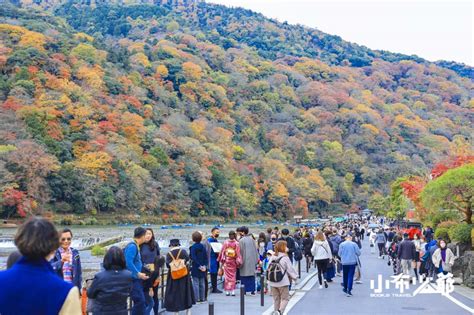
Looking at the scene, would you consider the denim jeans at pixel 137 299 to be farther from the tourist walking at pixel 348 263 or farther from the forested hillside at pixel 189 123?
the forested hillside at pixel 189 123

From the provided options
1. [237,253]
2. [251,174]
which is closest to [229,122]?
[251,174]

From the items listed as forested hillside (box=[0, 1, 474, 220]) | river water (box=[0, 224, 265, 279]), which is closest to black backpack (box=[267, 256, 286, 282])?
river water (box=[0, 224, 265, 279])

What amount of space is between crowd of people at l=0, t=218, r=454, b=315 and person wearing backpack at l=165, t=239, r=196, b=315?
0.02 meters

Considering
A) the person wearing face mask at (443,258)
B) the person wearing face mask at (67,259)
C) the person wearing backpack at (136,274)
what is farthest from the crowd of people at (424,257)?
the person wearing face mask at (67,259)

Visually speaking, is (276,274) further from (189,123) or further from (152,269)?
(189,123)

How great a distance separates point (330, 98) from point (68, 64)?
68399 mm

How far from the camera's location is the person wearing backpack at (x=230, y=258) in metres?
13.4

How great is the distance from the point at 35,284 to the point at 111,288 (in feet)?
9.72

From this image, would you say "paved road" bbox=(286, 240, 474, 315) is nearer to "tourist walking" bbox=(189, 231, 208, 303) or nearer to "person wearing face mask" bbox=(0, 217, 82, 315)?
"tourist walking" bbox=(189, 231, 208, 303)

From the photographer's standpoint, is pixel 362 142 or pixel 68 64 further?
pixel 362 142

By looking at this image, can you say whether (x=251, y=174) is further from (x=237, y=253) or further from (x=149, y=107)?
(x=237, y=253)

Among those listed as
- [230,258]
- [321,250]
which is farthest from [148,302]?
[321,250]

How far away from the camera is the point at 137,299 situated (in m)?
8.20

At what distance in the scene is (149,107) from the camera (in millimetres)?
77938
